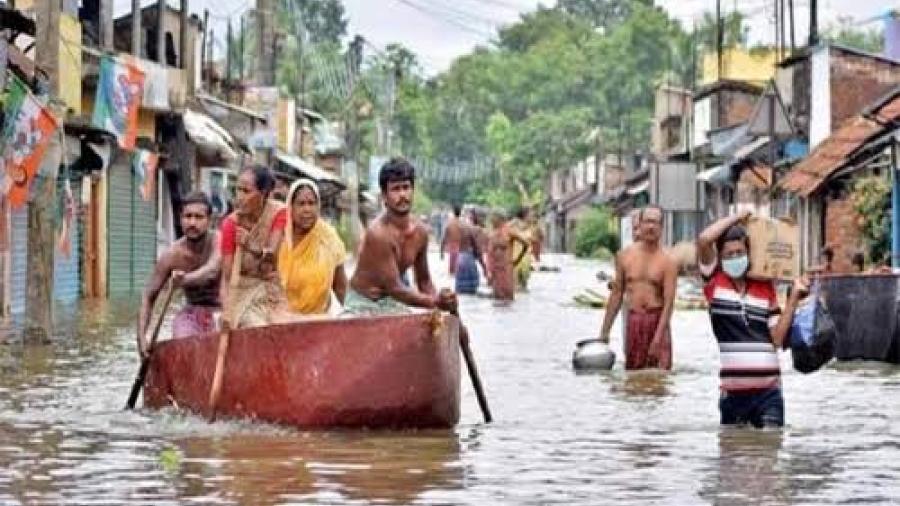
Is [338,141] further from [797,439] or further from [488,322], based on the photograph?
[797,439]

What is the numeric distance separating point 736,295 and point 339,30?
134088mm

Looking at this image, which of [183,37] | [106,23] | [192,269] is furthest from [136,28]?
[192,269]

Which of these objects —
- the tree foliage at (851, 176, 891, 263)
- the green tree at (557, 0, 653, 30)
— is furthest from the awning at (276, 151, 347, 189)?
the green tree at (557, 0, 653, 30)

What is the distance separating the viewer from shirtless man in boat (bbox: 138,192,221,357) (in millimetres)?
13719

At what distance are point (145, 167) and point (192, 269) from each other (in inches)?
891

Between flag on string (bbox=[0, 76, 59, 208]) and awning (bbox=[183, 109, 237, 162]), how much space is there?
19.6m

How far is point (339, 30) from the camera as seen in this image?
14525cm

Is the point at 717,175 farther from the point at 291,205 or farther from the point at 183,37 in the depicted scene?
the point at 291,205

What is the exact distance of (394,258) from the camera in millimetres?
12867

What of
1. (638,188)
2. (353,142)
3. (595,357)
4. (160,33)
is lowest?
(595,357)

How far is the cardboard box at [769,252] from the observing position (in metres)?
12.2

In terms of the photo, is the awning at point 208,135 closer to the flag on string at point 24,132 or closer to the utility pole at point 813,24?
the utility pole at point 813,24

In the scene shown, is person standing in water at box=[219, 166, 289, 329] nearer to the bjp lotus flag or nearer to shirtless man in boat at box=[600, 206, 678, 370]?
shirtless man in boat at box=[600, 206, 678, 370]

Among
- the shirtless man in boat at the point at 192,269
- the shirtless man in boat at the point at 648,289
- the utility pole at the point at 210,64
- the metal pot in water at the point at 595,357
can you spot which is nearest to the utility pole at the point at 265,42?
the utility pole at the point at 210,64
